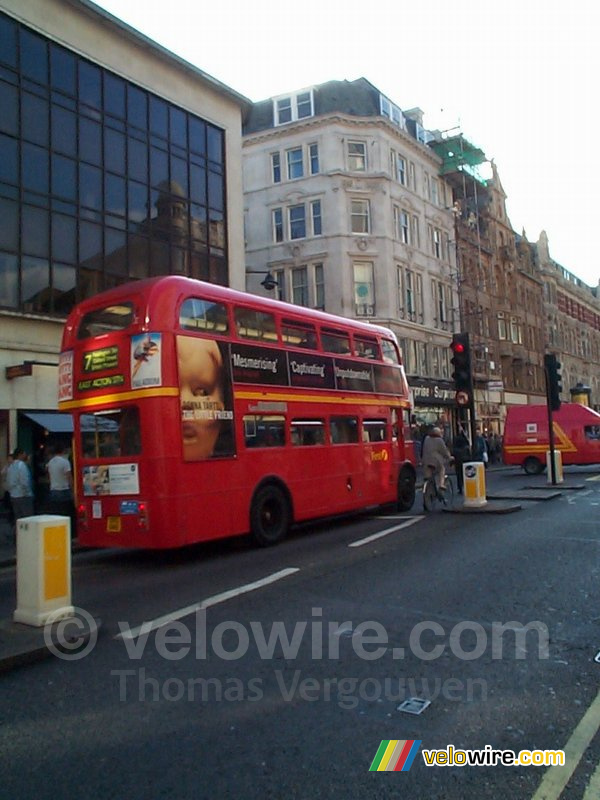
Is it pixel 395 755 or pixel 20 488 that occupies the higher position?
pixel 20 488

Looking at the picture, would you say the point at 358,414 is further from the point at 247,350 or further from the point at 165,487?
the point at 165,487

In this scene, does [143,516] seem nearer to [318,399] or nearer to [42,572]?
[42,572]

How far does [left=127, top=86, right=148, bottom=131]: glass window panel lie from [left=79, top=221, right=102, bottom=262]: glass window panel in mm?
4130

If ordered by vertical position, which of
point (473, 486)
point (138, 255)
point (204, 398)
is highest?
point (138, 255)

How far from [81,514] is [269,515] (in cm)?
283

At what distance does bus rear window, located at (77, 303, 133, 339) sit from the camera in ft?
30.5

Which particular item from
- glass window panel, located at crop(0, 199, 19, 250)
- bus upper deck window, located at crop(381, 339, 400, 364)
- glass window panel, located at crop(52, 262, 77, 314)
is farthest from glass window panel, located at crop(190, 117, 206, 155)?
bus upper deck window, located at crop(381, 339, 400, 364)

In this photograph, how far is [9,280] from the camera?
17453 millimetres

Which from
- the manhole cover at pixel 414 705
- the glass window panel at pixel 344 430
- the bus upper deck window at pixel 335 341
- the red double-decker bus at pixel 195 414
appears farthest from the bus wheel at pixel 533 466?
the manhole cover at pixel 414 705

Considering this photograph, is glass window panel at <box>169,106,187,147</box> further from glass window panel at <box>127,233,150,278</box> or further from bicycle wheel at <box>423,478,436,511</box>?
bicycle wheel at <box>423,478,436,511</box>

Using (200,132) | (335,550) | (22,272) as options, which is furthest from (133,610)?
(200,132)

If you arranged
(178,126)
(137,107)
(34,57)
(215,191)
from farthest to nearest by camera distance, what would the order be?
(215,191), (178,126), (137,107), (34,57)

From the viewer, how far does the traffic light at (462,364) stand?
47.9 ft

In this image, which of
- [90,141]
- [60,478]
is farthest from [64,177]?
[60,478]
